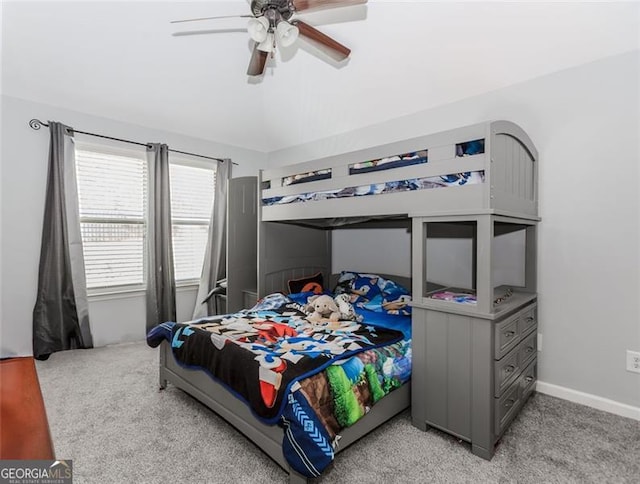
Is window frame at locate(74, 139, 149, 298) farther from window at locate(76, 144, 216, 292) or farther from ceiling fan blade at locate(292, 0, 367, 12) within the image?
ceiling fan blade at locate(292, 0, 367, 12)

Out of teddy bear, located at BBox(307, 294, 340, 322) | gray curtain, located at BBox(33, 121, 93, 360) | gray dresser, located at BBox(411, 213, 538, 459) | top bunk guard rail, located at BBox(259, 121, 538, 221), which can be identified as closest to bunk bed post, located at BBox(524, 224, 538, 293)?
top bunk guard rail, located at BBox(259, 121, 538, 221)

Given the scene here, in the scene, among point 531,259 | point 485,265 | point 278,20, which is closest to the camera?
point 485,265

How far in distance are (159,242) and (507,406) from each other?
351 centimetres

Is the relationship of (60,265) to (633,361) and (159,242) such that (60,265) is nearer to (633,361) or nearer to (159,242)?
(159,242)

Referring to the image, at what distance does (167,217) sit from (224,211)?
0.73m

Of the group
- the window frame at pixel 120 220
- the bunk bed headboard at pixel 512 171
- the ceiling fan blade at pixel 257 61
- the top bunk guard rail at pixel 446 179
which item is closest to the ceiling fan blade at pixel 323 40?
the ceiling fan blade at pixel 257 61

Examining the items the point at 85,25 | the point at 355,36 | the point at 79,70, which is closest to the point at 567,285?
the point at 355,36

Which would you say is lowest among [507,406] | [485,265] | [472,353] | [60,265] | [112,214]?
[507,406]

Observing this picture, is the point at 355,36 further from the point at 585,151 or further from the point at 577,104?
the point at 585,151

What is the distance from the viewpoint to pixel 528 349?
7.62 ft

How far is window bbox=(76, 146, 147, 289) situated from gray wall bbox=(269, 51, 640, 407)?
3.74 metres

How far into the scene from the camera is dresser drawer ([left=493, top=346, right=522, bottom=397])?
5.94 ft

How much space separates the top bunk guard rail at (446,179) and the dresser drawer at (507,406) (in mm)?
1066

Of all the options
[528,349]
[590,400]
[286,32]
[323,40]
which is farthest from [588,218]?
[286,32]
